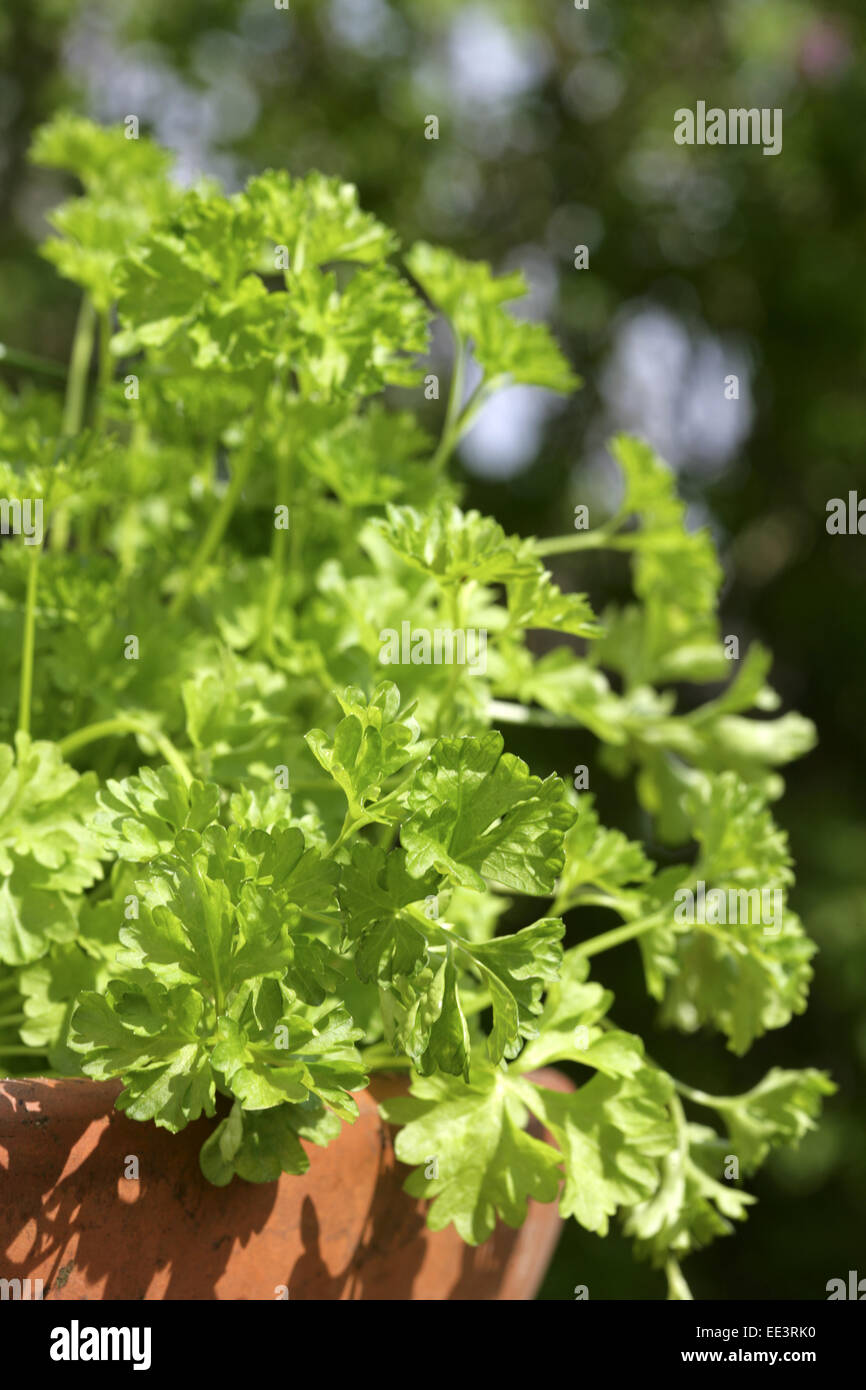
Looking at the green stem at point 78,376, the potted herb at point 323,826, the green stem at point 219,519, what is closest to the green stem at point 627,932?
the potted herb at point 323,826

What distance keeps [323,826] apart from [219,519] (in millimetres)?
182

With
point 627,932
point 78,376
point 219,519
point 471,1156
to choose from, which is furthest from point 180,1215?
point 78,376

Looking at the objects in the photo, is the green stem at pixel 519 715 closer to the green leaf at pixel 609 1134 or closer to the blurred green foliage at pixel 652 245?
the green leaf at pixel 609 1134

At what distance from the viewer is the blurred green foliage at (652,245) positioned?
6.14 feet

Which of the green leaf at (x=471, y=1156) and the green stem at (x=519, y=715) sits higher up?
the green stem at (x=519, y=715)

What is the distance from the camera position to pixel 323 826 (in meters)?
0.47

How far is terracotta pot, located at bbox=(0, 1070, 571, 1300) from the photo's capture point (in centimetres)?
39

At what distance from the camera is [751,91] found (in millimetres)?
2342

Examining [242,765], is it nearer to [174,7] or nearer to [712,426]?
[712,426]

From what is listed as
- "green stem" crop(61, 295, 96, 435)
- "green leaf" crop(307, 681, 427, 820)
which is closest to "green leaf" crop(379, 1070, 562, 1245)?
"green leaf" crop(307, 681, 427, 820)

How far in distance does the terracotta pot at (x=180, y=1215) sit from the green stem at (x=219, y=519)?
0.26 metres

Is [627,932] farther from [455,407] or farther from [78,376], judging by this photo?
[78,376]

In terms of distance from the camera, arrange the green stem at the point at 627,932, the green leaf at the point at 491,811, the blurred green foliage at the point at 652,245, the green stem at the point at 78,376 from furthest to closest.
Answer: the blurred green foliage at the point at 652,245, the green stem at the point at 78,376, the green stem at the point at 627,932, the green leaf at the point at 491,811
